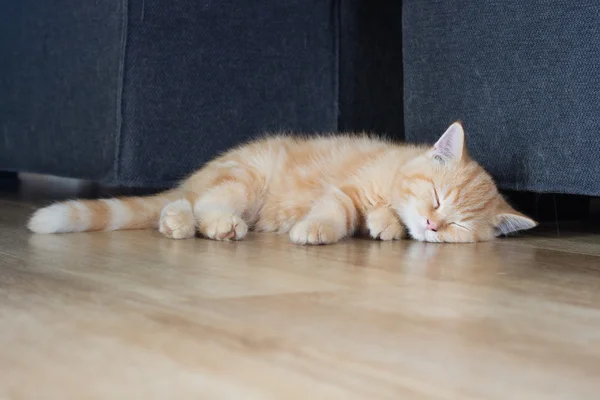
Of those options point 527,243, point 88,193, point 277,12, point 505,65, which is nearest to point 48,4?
point 277,12

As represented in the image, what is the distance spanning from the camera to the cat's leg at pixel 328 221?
1890 mm

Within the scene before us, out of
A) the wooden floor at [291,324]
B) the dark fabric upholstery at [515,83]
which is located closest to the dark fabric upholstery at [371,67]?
the dark fabric upholstery at [515,83]

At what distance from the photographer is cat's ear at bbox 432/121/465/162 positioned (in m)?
2.00

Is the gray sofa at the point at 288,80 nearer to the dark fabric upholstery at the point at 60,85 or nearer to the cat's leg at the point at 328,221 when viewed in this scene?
the dark fabric upholstery at the point at 60,85

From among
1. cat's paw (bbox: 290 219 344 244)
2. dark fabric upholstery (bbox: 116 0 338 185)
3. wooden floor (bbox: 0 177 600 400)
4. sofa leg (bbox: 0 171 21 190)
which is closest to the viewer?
Answer: wooden floor (bbox: 0 177 600 400)

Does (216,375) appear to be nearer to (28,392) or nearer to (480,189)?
(28,392)

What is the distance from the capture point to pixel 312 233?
1884 mm

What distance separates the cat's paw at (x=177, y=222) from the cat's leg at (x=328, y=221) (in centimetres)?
26

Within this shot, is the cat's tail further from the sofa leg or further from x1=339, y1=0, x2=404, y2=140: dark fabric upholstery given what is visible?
the sofa leg

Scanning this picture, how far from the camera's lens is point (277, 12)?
253cm

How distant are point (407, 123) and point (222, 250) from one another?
36.2 inches

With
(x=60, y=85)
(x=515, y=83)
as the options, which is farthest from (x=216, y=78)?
(x=515, y=83)

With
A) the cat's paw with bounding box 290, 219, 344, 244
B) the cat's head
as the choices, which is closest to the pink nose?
Result: the cat's head

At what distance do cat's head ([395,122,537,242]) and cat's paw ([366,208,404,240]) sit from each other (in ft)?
0.09
